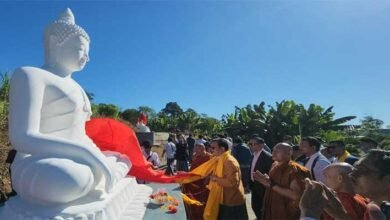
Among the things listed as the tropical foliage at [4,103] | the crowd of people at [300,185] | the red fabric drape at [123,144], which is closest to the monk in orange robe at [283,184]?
the crowd of people at [300,185]

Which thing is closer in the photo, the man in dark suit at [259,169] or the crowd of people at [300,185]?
the crowd of people at [300,185]

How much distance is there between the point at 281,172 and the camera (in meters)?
3.99

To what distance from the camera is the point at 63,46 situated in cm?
332

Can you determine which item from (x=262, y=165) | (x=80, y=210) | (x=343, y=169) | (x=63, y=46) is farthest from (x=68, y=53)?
(x=262, y=165)

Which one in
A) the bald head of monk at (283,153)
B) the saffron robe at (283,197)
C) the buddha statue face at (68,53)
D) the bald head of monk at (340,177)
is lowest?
the saffron robe at (283,197)

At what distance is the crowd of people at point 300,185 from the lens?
2.02m

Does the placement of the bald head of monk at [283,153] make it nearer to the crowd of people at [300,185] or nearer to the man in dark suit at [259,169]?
the crowd of people at [300,185]

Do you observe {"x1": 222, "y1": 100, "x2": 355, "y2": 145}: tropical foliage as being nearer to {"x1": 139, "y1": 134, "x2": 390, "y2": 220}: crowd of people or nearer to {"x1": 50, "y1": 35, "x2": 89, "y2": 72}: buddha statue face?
{"x1": 139, "y1": 134, "x2": 390, "y2": 220}: crowd of people

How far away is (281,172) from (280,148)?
0.28 meters

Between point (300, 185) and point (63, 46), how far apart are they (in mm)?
2881

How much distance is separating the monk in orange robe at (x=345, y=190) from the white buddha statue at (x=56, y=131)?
1838mm

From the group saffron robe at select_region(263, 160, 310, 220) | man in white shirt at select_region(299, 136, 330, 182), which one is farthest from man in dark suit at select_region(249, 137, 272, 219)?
saffron robe at select_region(263, 160, 310, 220)

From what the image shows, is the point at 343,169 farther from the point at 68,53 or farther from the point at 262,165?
the point at 262,165

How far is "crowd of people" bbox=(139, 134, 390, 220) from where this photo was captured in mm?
2017
